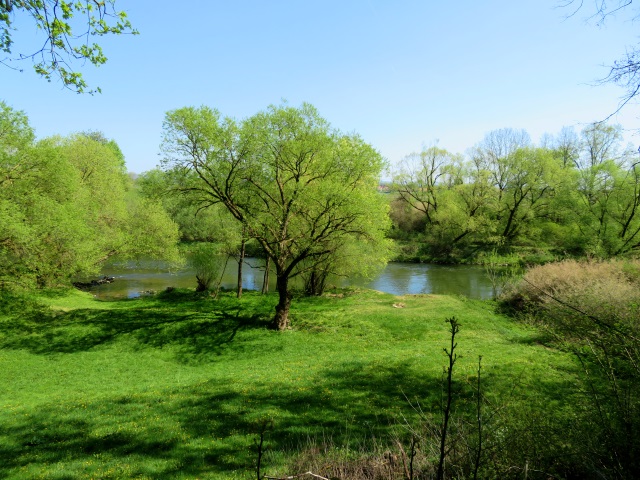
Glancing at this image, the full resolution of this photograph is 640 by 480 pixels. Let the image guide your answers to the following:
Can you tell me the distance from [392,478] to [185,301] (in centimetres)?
2270

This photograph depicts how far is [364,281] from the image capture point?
34.1 meters

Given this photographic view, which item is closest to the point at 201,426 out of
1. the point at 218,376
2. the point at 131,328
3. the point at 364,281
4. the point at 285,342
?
the point at 218,376

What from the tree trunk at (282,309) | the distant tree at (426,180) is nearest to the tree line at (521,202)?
the distant tree at (426,180)

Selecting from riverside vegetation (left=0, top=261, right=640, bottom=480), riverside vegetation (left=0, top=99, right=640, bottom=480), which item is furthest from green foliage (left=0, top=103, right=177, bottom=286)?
riverside vegetation (left=0, top=261, right=640, bottom=480)

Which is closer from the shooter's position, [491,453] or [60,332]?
[491,453]

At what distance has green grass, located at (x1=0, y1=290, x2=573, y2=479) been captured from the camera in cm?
667

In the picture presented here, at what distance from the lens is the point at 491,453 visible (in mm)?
3430

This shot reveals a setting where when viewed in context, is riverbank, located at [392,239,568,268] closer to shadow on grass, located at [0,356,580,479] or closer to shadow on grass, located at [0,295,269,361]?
shadow on grass, located at [0,295,269,361]

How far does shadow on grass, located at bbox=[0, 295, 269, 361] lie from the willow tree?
3.02m

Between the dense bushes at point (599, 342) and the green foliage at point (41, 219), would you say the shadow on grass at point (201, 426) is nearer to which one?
the dense bushes at point (599, 342)

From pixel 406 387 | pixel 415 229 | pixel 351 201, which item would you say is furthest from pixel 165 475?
pixel 415 229

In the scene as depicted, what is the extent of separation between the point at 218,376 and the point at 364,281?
76.7 feet

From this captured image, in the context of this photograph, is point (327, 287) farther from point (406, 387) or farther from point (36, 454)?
point (36, 454)

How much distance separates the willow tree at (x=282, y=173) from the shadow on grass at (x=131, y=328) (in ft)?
9.91
